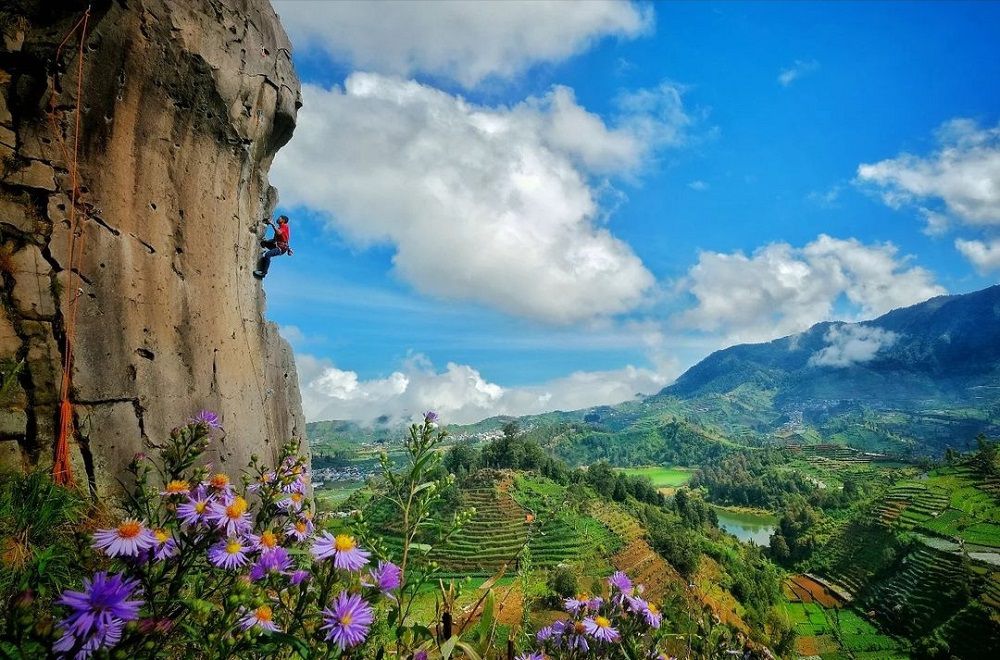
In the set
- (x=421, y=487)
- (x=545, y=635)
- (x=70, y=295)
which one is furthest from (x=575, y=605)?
(x=70, y=295)

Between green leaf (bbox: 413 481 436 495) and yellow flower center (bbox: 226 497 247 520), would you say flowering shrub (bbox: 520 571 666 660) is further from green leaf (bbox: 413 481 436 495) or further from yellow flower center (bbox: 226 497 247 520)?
yellow flower center (bbox: 226 497 247 520)

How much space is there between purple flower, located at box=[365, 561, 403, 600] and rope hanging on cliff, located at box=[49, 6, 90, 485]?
5.73 meters

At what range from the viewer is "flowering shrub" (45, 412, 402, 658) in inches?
47.1

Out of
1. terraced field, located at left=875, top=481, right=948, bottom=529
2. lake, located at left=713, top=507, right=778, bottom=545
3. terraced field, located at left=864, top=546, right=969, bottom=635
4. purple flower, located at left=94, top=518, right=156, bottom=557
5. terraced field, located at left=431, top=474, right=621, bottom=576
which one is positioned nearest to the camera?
purple flower, located at left=94, top=518, right=156, bottom=557

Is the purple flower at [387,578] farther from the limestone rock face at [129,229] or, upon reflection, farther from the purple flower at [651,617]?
the limestone rock face at [129,229]

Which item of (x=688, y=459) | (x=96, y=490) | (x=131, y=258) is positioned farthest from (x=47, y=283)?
(x=688, y=459)

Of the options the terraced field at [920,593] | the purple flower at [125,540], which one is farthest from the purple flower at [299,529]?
the terraced field at [920,593]

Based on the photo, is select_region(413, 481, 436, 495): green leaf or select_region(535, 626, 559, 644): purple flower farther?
select_region(535, 626, 559, 644): purple flower

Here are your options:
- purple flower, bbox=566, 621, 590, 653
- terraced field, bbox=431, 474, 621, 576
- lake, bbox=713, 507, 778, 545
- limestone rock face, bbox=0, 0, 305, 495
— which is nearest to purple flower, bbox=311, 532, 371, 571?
purple flower, bbox=566, 621, 590, 653

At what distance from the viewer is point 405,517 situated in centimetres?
171

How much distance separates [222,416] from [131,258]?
8.66 ft

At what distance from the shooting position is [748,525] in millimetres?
91188

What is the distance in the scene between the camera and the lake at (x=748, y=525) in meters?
84.0

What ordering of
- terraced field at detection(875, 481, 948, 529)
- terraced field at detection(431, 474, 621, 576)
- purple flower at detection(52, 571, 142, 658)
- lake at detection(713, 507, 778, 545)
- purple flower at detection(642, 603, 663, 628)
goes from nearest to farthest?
purple flower at detection(52, 571, 142, 658), purple flower at detection(642, 603, 663, 628), terraced field at detection(431, 474, 621, 576), terraced field at detection(875, 481, 948, 529), lake at detection(713, 507, 778, 545)
